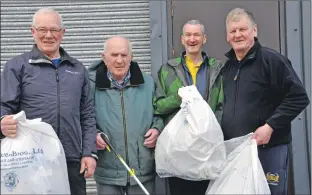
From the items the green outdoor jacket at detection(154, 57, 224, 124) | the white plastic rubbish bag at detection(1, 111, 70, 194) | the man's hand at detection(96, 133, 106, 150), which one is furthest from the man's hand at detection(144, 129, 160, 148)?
the white plastic rubbish bag at detection(1, 111, 70, 194)

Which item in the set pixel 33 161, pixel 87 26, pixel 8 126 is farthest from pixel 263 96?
pixel 87 26

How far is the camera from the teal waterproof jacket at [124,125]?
3516 mm

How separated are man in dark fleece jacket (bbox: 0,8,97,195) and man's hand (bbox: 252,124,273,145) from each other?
1.18m

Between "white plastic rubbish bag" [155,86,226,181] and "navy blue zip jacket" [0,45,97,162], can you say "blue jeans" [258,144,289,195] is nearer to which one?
"white plastic rubbish bag" [155,86,226,181]

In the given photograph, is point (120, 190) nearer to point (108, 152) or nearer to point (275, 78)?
point (108, 152)

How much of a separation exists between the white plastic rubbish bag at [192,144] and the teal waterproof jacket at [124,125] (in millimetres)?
248

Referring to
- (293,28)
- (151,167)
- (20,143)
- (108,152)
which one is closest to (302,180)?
(293,28)

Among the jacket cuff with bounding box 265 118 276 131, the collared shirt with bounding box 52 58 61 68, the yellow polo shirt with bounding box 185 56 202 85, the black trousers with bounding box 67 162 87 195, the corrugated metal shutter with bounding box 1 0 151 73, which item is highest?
the corrugated metal shutter with bounding box 1 0 151 73

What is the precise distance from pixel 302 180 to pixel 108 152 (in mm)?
2166

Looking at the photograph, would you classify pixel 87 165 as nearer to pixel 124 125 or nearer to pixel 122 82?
pixel 124 125

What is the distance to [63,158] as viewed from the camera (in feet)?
10.2

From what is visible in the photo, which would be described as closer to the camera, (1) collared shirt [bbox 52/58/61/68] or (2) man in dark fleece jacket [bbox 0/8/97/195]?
(2) man in dark fleece jacket [bbox 0/8/97/195]

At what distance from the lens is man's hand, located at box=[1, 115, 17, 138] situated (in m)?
2.96

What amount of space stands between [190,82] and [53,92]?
1.10 meters
